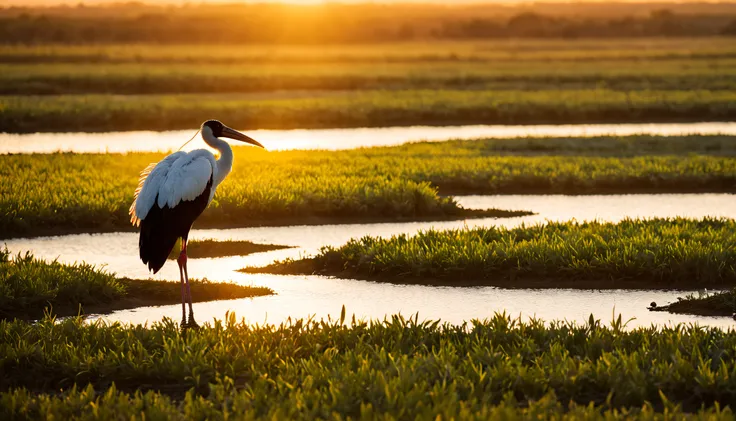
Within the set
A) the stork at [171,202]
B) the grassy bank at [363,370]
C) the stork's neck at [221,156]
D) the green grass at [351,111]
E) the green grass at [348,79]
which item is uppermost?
the green grass at [348,79]

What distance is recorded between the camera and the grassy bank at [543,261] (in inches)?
486

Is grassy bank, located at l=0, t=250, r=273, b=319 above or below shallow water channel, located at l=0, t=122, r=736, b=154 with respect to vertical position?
below

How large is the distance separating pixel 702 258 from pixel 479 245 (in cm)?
244

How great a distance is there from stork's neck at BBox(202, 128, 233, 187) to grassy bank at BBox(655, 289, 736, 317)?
445 cm

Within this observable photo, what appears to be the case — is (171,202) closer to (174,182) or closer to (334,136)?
(174,182)

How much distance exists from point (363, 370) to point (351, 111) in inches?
1209

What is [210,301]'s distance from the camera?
37.9 feet

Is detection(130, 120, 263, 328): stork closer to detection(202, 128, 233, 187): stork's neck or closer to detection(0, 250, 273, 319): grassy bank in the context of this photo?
detection(202, 128, 233, 187): stork's neck

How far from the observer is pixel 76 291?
11.3 m

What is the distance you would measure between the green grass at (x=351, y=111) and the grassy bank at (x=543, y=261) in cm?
2363

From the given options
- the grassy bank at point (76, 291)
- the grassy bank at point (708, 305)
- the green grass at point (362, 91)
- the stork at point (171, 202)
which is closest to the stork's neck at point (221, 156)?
the stork at point (171, 202)

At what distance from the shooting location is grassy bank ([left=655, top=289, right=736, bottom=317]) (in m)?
10.7

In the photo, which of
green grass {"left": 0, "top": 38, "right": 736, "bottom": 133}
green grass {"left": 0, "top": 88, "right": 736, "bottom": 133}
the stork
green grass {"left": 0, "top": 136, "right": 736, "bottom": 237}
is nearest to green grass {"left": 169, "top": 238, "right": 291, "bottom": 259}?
green grass {"left": 0, "top": 136, "right": 736, "bottom": 237}

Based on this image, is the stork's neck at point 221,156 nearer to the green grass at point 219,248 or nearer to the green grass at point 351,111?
the green grass at point 219,248
